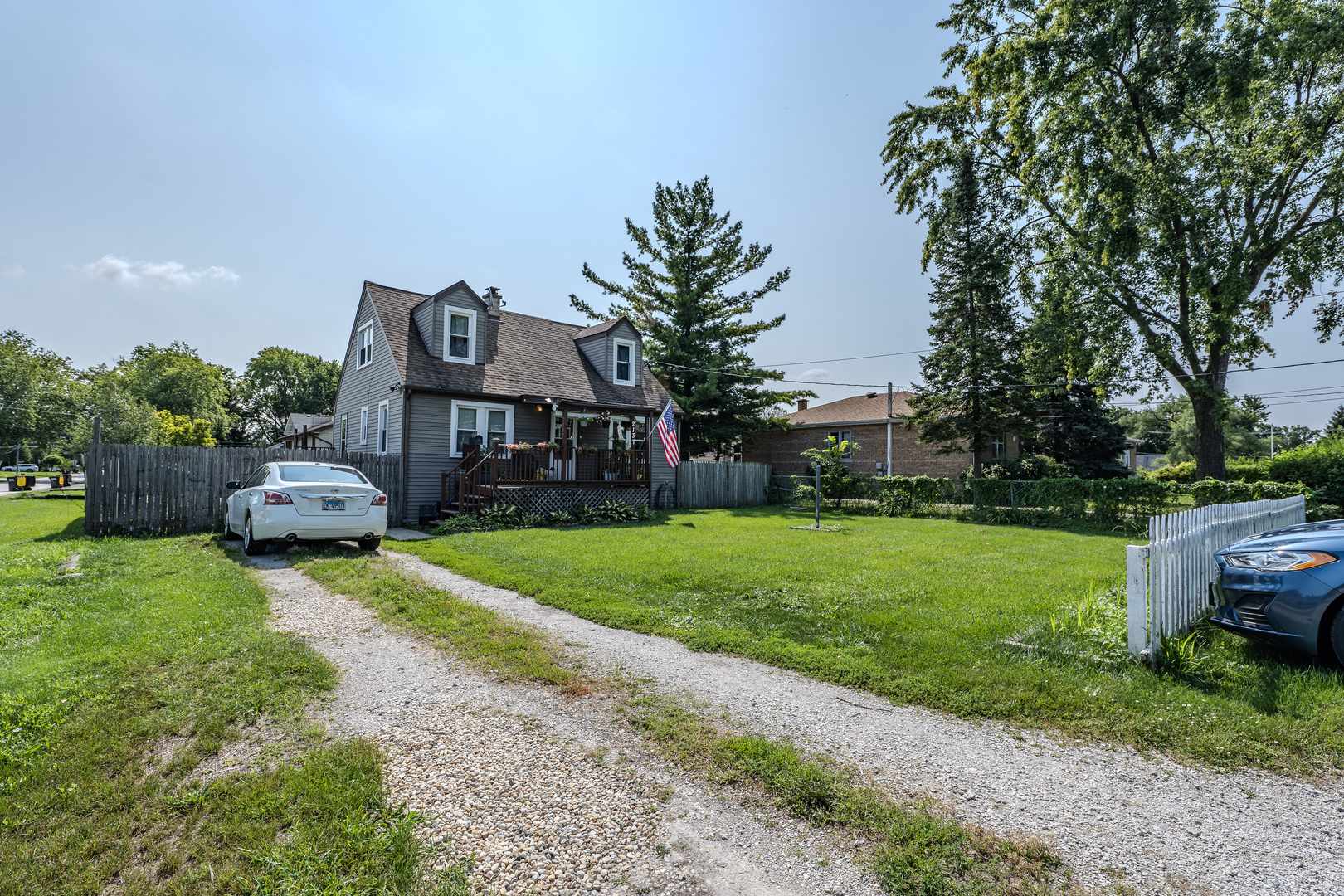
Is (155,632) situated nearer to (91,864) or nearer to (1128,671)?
(91,864)

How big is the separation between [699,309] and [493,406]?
13.7m

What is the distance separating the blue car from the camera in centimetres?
423

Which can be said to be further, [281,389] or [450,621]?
[281,389]

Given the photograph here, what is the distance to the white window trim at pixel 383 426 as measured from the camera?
54.3 ft

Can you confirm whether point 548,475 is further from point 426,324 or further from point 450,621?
point 450,621

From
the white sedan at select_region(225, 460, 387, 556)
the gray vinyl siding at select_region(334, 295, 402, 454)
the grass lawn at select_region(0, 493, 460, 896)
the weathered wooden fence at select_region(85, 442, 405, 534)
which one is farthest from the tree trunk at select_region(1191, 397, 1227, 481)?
Answer: the weathered wooden fence at select_region(85, 442, 405, 534)

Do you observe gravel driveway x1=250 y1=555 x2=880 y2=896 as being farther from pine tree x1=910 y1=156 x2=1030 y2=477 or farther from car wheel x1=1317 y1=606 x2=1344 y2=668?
pine tree x1=910 y1=156 x2=1030 y2=477

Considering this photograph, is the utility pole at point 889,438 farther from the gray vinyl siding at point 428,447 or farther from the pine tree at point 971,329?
the gray vinyl siding at point 428,447

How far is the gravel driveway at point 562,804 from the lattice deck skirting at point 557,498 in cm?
1087

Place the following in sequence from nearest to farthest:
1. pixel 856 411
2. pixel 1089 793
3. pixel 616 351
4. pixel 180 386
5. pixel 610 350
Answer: pixel 1089 793 → pixel 610 350 → pixel 616 351 → pixel 856 411 → pixel 180 386

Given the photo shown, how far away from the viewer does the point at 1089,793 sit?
111 inches

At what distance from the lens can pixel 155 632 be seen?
4.89 m

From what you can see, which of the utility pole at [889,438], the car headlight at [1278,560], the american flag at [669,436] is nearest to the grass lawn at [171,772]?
the car headlight at [1278,560]

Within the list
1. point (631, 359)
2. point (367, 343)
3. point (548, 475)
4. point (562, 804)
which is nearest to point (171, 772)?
point (562, 804)
